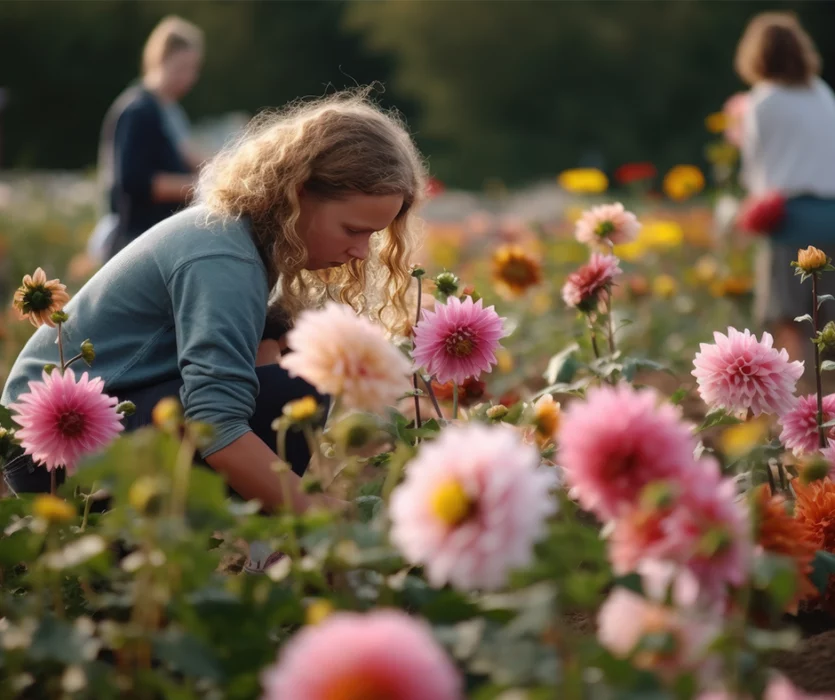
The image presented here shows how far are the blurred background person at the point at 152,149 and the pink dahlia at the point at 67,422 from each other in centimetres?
248

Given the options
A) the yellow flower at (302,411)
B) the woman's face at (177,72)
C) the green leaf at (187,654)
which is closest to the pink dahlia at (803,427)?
the yellow flower at (302,411)

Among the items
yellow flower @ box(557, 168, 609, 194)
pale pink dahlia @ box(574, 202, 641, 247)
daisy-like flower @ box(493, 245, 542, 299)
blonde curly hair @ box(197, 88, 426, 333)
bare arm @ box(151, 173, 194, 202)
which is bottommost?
blonde curly hair @ box(197, 88, 426, 333)

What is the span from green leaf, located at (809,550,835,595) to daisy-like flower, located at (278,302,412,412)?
2.08 ft

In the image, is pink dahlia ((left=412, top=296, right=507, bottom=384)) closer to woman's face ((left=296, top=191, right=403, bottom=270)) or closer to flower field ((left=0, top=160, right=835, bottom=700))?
flower field ((left=0, top=160, right=835, bottom=700))

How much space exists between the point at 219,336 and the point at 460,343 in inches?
14.5

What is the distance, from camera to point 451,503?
1002 millimetres

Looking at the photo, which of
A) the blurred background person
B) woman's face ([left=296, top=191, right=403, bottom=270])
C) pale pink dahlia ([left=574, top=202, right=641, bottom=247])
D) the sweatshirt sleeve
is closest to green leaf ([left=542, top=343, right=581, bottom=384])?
pale pink dahlia ([left=574, top=202, right=641, bottom=247])

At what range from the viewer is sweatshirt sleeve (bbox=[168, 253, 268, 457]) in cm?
174

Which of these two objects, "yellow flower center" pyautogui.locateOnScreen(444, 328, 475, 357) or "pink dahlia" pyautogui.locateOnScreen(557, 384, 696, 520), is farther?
"yellow flower center" pyautogui.locateOnScreen(444, 328, 475, 357)

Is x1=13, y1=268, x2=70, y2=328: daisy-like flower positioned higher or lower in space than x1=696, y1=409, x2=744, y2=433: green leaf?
higher

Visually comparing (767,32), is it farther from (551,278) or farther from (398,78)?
(398,78)

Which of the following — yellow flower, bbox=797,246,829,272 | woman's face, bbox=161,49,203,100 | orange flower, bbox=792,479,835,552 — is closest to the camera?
orange flower, bbox=792,479,835,552

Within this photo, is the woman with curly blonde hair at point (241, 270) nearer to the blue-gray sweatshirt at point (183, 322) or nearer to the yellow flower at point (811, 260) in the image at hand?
the blue-gray sweatshirt at point (183, 322)

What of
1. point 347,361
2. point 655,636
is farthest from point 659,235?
point 655,636
